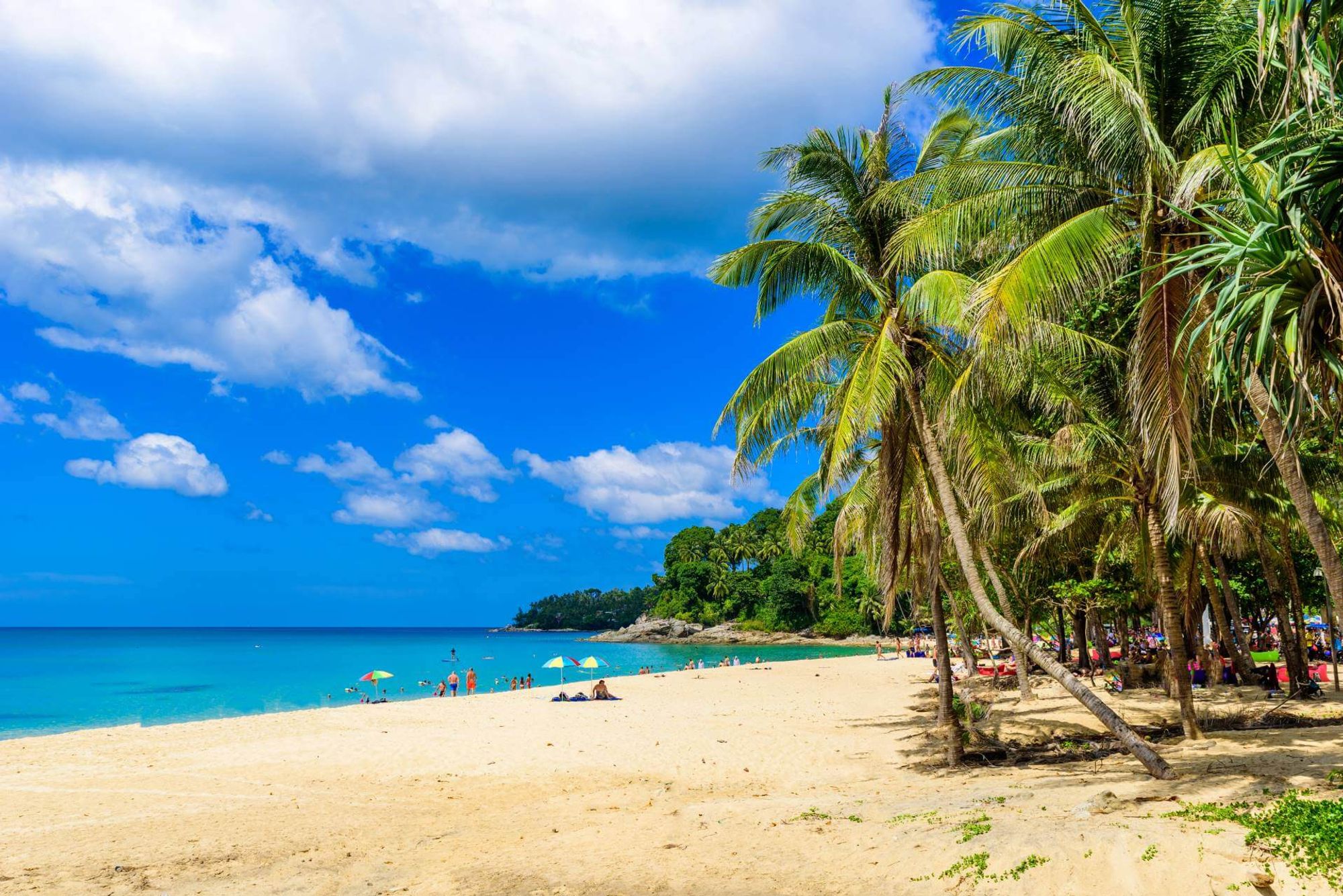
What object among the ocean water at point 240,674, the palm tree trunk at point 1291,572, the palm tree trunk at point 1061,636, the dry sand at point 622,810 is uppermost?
the palm tree trunk at point 1291,572

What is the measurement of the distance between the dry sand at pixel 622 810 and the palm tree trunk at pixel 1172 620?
465mm

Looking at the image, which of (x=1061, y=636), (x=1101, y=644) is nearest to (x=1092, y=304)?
(x=1101, y=644)

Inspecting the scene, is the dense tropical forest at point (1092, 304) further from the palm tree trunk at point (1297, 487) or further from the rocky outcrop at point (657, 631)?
the rocky outcrop at point (657, 631)

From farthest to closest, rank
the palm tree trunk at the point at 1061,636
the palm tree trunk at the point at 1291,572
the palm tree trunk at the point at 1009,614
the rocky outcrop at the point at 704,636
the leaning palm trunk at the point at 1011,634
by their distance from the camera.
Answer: the rocky outcrop at the point at 704,636
the palm tree trunk at the point at 1061,636
the palm tree trunk at the point at 1009,614
the palm tree trunk at the point at 1291,572
the leaning palm trunk at the point at 1011,634

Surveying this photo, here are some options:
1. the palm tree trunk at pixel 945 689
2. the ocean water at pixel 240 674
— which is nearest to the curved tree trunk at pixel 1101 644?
the palm tree trunk at pixel 945 689

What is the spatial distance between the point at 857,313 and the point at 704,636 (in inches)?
3026

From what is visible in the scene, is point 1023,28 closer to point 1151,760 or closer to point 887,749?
point 1151,760

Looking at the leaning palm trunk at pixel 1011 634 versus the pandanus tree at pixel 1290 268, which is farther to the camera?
the leaning palm trunk at pixel 1011 634

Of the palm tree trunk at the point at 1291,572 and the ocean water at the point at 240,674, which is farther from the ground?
the palm tree trunk at the point at 1291,572

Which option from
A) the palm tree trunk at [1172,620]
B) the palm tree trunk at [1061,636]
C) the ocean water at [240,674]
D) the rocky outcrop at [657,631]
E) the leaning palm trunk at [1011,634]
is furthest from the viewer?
the rocky outcrop at [657,631]

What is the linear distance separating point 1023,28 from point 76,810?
1598 cm

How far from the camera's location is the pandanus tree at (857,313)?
10.0 m

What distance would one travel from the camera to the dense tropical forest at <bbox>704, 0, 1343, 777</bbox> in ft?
16.8

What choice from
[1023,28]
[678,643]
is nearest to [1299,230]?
[1023,28]
